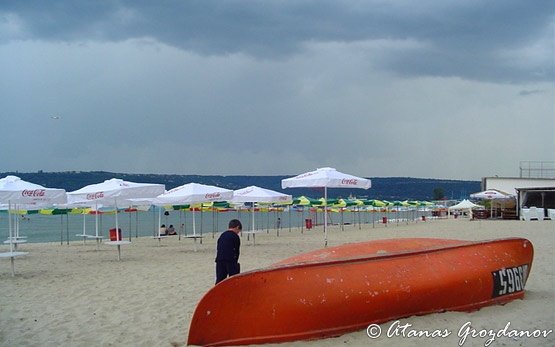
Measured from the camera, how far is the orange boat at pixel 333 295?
529 cm

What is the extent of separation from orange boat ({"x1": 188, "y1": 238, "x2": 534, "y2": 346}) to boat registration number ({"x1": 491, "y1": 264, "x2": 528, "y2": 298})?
161mm

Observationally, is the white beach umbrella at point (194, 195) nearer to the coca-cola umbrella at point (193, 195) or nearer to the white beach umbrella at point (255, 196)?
the coca-cola umbrella at point (193, 195)

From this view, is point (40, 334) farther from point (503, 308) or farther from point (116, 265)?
point (116, 265)

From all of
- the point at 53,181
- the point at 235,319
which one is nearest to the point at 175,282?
the point at 235,319

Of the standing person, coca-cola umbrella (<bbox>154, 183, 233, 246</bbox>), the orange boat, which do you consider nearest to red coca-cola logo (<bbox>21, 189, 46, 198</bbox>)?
coca-cola umbrella (<bbox>154, 183, 233, 246</bbox>)

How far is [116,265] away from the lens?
1288cm

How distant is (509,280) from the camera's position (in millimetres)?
6777

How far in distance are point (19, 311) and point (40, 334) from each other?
153 cm

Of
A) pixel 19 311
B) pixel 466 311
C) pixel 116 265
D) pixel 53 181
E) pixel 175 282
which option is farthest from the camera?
pixel 53 181

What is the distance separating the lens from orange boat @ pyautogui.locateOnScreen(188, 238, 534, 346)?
5.29 metres

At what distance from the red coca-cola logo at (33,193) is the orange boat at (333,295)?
706cm

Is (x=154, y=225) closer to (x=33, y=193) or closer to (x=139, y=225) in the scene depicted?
(x=139, y=225)

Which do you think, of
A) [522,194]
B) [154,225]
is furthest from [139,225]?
[522,194]

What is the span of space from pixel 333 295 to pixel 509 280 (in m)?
2.65
